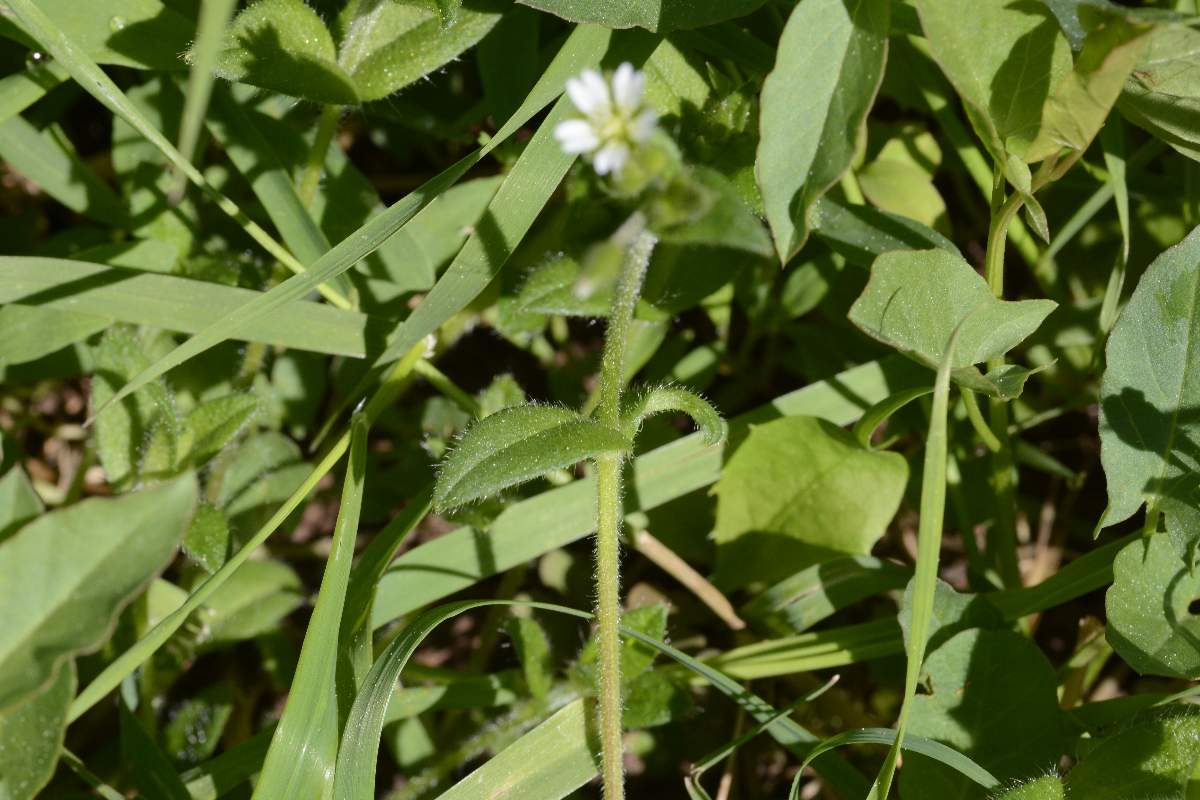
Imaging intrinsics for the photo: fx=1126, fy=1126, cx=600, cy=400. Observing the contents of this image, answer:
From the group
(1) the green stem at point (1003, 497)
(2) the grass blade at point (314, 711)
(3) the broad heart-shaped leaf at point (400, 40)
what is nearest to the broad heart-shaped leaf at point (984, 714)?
(1) the green stem at point (1003, 497)

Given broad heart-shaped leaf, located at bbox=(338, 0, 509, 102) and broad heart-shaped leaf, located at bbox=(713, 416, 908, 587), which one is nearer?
broad heart-shaped leaf, located at bbox=(338, 0, 509, 102)

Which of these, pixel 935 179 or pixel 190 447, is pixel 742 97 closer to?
pixel 935 179

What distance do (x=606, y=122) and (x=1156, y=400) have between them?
136 cm

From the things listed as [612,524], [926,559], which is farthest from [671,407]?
[926,559]

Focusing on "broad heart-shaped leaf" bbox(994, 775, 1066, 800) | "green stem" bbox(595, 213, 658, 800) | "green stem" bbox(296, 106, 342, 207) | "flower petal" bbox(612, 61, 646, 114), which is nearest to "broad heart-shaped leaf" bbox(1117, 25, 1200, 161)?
"flower petal" bbox(612, 61, 646, 114)

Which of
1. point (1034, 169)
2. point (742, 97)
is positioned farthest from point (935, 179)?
point (742, 97)

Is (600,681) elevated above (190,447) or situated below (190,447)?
below

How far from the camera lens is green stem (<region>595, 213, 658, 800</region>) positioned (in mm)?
2096

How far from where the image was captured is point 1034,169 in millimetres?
2799

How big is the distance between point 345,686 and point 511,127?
124 cm

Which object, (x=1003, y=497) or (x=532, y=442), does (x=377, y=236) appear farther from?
(x=1003, y=497)

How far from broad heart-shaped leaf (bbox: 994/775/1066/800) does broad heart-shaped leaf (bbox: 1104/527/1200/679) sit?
A: 1.12 feet

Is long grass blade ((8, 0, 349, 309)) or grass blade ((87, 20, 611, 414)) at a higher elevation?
long grass blade ((8, 0, 349, 309))

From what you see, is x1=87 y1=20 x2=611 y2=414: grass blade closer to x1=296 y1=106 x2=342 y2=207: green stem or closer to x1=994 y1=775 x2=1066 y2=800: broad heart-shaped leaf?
x1=296 y1=106 x2=342 y2=207: green stem
